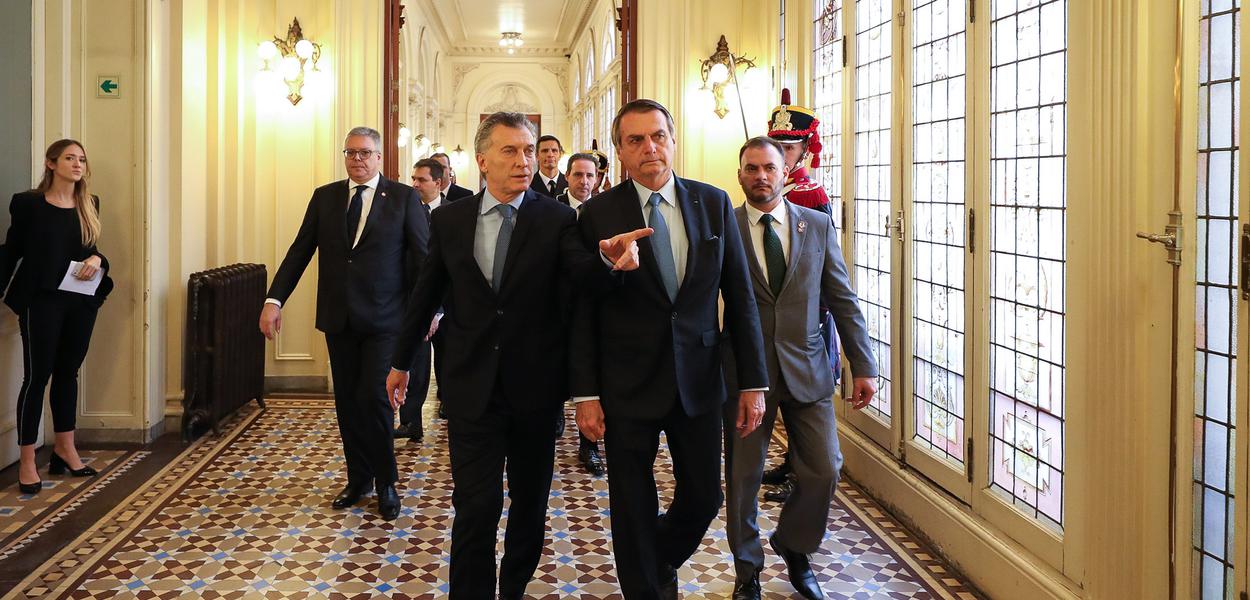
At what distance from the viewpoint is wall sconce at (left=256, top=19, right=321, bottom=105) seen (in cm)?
726

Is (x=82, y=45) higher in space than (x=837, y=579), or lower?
higher

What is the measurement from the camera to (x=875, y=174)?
16.1ft

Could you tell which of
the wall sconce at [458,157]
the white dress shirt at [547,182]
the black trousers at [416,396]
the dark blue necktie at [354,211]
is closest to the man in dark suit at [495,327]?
the dark blue necktie at [354,211]

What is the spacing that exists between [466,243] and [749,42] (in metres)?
5.13

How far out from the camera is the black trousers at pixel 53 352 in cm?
471

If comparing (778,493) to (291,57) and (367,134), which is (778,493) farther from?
(291,57)

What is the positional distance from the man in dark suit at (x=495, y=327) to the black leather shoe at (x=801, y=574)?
3.67 feet

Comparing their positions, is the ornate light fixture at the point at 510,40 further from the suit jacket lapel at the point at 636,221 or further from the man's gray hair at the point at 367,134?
the suit jacket lapel at the point at 636,221

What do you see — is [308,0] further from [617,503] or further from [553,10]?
[553,10]

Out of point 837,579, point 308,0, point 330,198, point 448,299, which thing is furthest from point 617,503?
point 308,0

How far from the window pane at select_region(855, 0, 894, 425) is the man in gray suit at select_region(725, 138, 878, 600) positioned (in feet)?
4.16

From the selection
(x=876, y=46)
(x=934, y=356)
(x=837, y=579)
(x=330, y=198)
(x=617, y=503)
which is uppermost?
(x=876, y=46)

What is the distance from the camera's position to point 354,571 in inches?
145

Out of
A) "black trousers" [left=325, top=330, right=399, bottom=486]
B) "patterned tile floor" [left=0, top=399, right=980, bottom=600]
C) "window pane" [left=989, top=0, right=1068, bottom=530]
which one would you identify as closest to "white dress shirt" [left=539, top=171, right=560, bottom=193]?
"patterned tile floor" [left=0, top=399, right=980, bottom=600]
